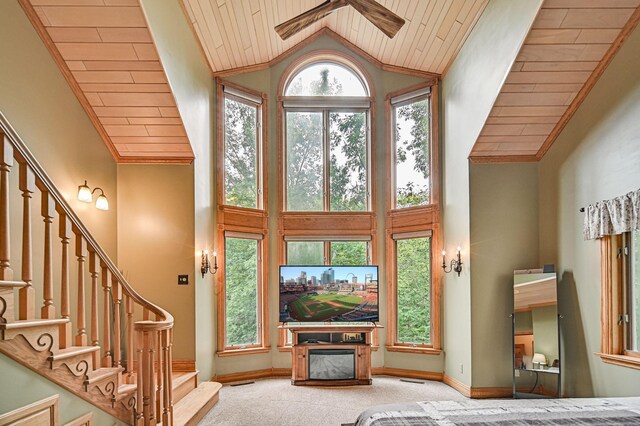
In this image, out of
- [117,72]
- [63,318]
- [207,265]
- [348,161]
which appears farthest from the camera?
[348,161]

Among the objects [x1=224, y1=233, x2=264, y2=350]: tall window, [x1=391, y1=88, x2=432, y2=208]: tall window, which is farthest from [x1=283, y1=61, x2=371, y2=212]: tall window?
[x1=224, y1=233, x2=264, y2=350]: tall window

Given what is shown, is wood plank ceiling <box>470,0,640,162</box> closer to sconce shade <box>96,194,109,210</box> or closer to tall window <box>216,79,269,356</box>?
tall window <box>216,79,269,356</box>

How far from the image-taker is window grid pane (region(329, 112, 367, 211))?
7.17 metres

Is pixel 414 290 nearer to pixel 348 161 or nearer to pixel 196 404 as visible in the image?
pixel 348 161

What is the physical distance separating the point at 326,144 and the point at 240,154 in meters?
1.27

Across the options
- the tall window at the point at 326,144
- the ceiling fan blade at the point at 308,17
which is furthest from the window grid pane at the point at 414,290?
the ceiling fan blade at the point at 308,17

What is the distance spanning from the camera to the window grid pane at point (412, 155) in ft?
22.5

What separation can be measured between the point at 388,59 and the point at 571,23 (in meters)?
3.22

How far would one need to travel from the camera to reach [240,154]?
6.86 m

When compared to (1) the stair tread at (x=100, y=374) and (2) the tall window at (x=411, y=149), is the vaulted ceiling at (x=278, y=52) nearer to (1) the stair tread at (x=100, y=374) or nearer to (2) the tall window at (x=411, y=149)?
(2) the tall window at (x=411, y=149)

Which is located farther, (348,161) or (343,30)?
(348,161)

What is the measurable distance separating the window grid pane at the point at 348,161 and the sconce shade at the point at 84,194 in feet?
11.4

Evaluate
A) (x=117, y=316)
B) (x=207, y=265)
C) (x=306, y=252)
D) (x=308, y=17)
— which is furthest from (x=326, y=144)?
(x=117, y=316)

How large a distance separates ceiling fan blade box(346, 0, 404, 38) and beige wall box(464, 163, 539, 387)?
222cm
